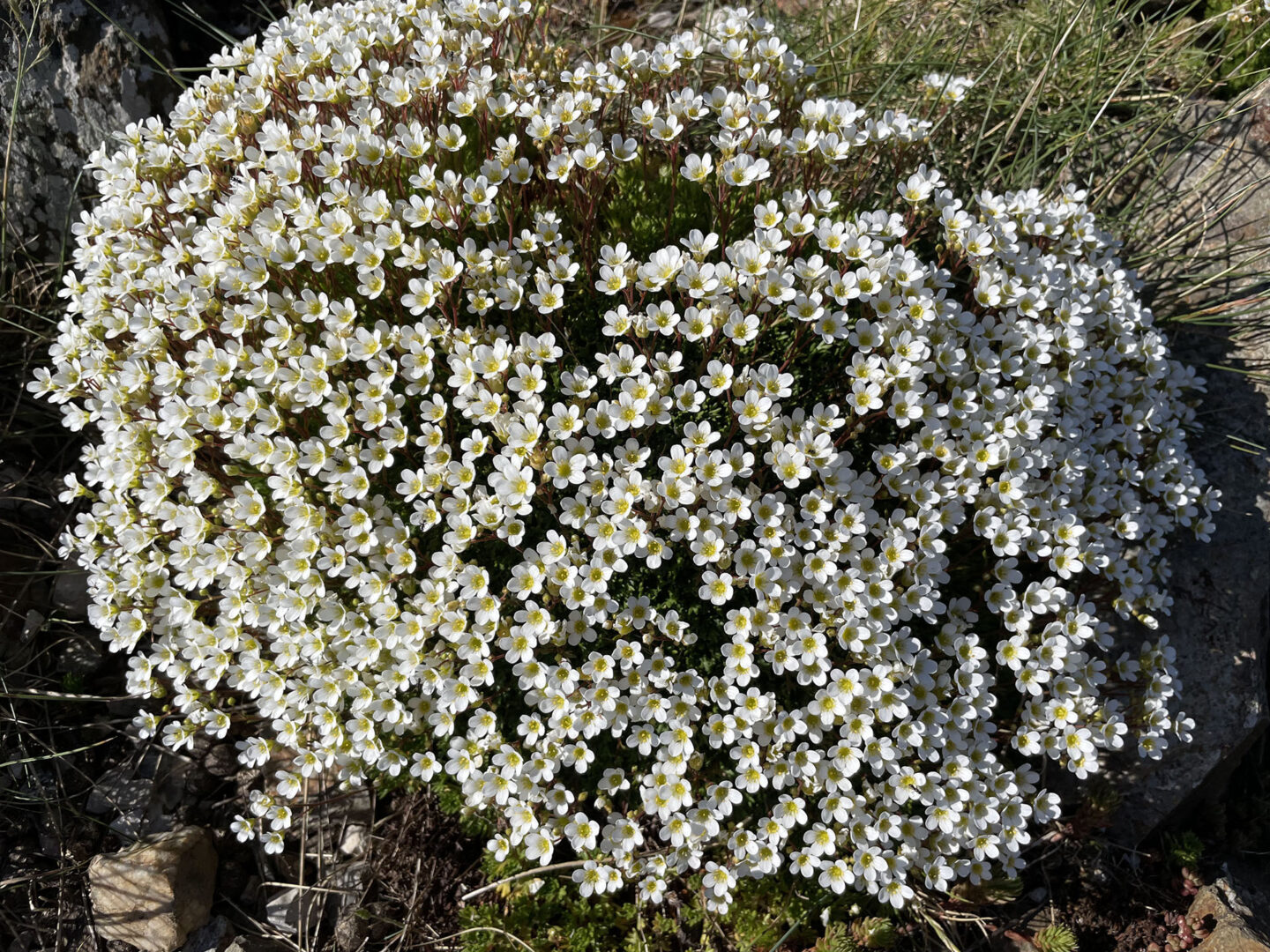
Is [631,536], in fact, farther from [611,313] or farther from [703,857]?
[703,857]

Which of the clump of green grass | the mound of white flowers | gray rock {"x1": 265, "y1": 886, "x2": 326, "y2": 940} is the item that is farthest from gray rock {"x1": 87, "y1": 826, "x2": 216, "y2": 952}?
the clump of green grass

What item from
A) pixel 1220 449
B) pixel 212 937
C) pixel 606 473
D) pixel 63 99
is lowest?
pixel 212 937

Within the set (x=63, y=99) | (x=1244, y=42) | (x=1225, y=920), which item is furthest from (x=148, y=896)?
(x=1244, y=42)

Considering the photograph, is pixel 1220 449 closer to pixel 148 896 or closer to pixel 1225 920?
pixel 1225 920

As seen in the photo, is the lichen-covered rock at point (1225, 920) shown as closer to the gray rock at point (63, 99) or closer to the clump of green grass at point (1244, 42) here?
the clump of green grass at point (1244, 42)

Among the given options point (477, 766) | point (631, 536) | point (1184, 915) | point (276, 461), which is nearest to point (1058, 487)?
point (631, 536)

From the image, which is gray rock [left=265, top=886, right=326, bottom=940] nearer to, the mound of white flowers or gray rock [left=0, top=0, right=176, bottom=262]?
the mound of white flowers
